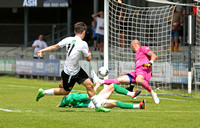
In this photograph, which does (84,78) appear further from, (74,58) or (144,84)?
(144,84)

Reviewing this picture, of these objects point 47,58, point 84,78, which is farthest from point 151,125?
point 47,58

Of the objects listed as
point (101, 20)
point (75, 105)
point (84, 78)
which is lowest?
point (75, 105)

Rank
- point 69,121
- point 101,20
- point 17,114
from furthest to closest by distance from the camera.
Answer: point 101,20 → point 17,114 → point 69,121

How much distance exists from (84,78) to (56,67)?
574 inches

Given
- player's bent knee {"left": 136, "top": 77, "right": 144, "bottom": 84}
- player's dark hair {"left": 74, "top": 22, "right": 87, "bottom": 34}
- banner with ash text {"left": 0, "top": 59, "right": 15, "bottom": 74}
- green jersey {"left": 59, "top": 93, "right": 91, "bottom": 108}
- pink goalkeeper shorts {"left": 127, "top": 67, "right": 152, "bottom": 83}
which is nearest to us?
player's dark hair {"left": 74, "top": 22, "right": 87, "bottom": 34}

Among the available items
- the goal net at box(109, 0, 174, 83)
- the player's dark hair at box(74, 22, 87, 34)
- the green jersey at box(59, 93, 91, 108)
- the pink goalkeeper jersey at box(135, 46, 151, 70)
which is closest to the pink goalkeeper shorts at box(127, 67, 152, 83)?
the pink goalkeeper jersey at box(135, 46, 151, 70)

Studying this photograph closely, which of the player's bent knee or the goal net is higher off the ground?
the goal net

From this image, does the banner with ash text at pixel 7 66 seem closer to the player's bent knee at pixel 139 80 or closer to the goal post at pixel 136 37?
the goal post at pixel 136 37

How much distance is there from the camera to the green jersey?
10500mm

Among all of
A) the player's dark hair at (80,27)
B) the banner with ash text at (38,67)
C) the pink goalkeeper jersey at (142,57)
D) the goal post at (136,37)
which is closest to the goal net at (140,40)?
the goal post at (136,37)

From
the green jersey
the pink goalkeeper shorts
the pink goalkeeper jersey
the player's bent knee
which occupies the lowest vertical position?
the green jersey

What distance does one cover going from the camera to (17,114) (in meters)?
9.19

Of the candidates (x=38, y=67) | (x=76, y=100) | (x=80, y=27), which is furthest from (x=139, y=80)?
(x=38, y=67)

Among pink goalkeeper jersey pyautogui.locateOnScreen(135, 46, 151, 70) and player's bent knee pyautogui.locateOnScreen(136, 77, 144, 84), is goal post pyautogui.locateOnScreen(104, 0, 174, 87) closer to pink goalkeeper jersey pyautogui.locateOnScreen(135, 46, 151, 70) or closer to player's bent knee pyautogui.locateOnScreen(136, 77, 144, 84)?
pink goalkeeper jersey pyautogui.locateOnScreen(135, 46, 151, 70)
